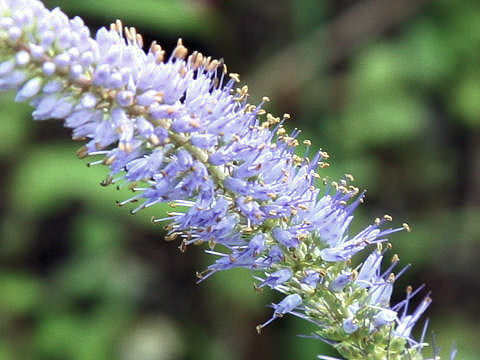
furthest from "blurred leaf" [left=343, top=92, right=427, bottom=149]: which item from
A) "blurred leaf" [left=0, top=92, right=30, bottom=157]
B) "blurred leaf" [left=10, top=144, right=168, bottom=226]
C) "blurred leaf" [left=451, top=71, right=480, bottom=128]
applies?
"blurred leaf" [left=0, top=92, right=30, bottom=157]

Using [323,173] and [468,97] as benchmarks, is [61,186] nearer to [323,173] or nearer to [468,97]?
[323,173]

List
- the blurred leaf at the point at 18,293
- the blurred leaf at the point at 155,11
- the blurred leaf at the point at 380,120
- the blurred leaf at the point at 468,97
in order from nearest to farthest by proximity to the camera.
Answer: the blurred leaf at the point at 18,293 → the blurred leaf at the point at 468,97 → the blurred leaf at the point at 380,120 → the blurred leaf at the point at 155,11

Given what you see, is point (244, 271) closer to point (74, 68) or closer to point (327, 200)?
point (327, 200)

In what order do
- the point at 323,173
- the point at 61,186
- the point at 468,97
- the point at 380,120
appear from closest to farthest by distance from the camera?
the point at 323,173 → the point at 61,186 → the point at 468,97 → the point at 380,120

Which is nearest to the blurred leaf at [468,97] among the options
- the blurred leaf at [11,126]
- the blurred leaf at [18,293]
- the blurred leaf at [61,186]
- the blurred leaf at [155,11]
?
the blurred leaf at [155,11]

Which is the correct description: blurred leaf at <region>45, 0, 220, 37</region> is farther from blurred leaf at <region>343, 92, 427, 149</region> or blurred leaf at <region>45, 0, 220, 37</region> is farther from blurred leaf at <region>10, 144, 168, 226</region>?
blurred leaf at <region>343, 92, 427, 149</region>

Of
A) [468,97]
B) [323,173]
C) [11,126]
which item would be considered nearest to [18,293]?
[11,126]

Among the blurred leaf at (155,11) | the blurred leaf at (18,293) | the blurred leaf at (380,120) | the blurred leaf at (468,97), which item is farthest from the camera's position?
the blurred leaf at (155,11)

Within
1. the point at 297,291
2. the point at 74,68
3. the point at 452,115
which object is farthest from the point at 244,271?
the point at 74,68

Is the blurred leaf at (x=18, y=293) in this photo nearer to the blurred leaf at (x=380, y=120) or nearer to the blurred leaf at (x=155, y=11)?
the blurred leaf at (x=155, y=11)
